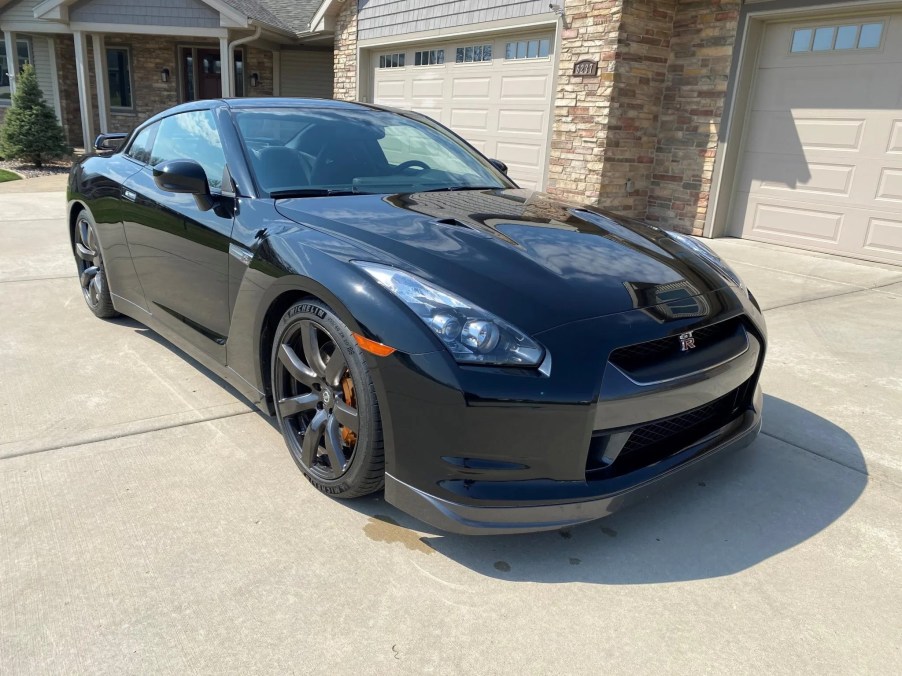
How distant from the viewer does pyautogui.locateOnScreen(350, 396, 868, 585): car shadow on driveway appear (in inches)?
90.1

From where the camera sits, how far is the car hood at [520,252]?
2.25 m

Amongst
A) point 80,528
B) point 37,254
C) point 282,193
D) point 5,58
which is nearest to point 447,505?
point 80,528

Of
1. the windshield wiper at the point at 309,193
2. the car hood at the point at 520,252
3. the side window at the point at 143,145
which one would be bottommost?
the car hood at the point at 520,252

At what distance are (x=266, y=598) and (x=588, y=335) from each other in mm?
1260

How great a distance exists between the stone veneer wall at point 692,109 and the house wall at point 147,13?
10.8m

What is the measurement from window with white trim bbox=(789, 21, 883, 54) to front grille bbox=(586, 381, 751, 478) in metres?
6.14

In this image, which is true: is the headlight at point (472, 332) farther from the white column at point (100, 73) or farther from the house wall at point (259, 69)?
the house wall at point (259, 69)

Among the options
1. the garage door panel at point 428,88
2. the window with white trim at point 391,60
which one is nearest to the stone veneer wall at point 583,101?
the garage door panel at point 428,88

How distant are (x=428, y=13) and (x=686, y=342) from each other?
10086 millimetres

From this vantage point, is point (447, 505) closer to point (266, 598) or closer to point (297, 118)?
point (266, 598)

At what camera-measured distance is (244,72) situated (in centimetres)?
1778

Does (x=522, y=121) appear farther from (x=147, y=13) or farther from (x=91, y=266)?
(x=147, y=13)

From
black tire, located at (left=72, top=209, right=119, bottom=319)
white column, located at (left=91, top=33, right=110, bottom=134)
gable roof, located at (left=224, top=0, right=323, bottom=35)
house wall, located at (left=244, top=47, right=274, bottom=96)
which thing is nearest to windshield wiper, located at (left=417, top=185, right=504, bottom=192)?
black tire, located at (left=72, top=209, right=119, bottom=319)

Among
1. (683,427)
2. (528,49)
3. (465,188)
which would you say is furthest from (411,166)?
Result: (528,49)
